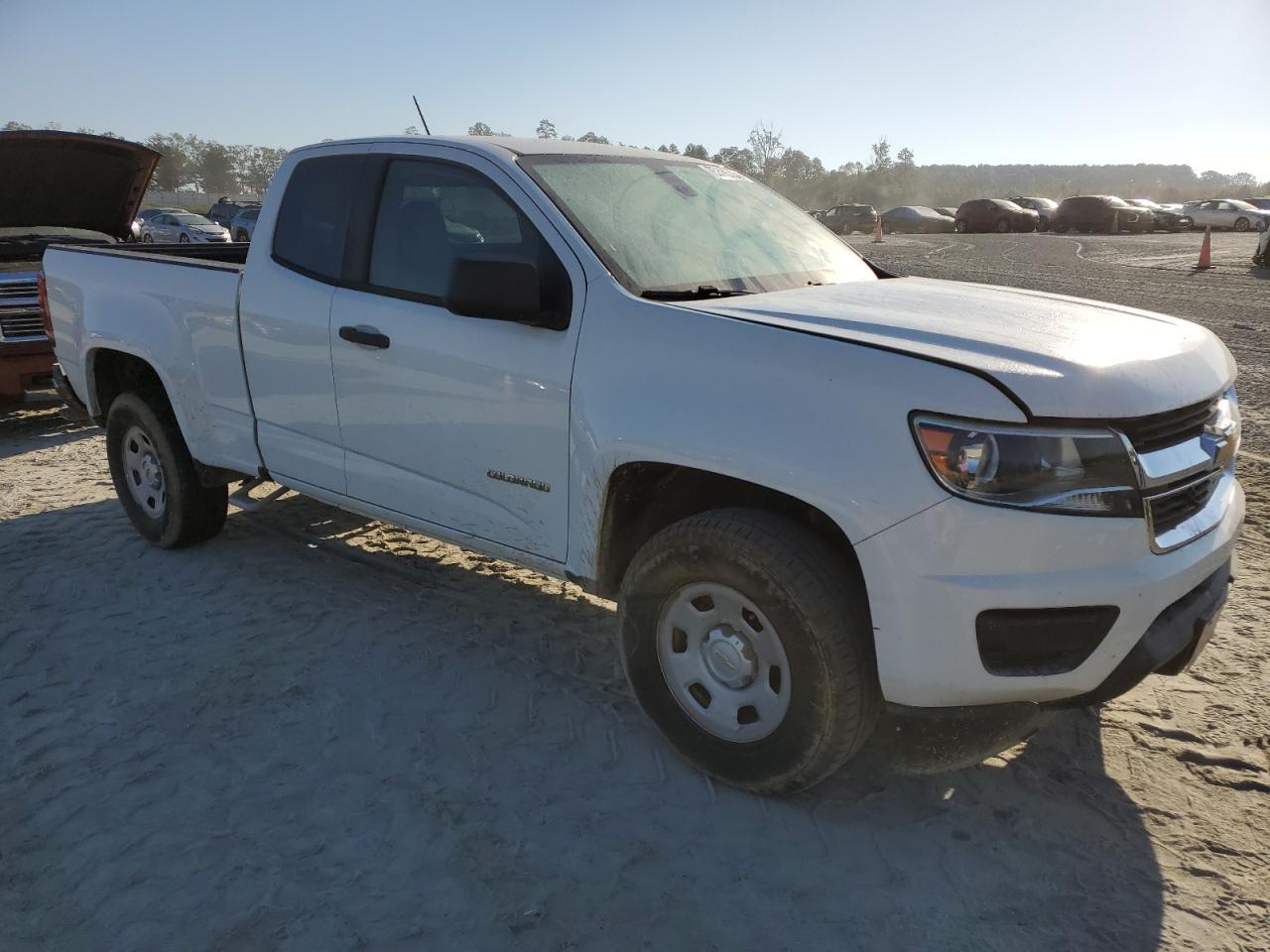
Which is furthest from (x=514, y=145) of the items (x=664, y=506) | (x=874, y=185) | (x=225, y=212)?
(x=874, y=185)

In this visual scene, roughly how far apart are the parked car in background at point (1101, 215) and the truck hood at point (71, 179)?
3443 cm

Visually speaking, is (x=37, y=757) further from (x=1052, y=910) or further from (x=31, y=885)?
(x=1052, y=910)

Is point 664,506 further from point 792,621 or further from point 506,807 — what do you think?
point 506,807

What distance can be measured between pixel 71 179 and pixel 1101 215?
35090 millimetres

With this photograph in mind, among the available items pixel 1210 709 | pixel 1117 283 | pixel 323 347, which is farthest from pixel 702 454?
pixel 1117 283

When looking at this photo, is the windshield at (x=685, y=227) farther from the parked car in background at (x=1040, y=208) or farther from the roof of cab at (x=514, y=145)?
the parked car in background at (x=1040, y=208)

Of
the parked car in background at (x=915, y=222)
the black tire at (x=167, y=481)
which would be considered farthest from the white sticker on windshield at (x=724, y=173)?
the parked car in background at (x=915, y=222)

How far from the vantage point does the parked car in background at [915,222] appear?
39031mm

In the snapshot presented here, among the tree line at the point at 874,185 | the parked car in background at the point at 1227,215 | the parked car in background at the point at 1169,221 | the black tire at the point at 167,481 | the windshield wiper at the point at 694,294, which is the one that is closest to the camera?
the windshield wiper at the point at 694,294

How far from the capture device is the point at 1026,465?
7.62ft

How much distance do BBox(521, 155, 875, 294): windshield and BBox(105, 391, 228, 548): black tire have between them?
2465 millimetres

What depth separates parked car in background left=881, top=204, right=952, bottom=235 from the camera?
3903 cm

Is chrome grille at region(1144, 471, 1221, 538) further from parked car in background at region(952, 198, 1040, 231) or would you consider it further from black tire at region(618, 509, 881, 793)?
parked car in background at region(952, 198, 1040, 231)

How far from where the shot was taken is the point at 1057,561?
2324 mm
